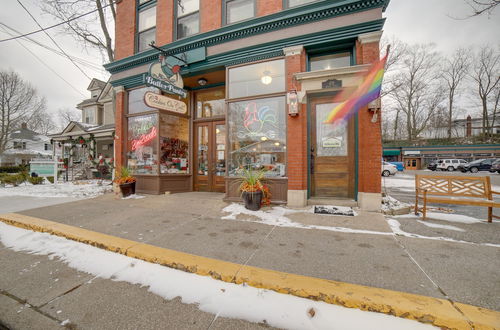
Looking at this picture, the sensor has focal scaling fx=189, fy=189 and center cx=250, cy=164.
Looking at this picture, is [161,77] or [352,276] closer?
[352,276]

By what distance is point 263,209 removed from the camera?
16.5ft

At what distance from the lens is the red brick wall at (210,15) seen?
6.26 meters

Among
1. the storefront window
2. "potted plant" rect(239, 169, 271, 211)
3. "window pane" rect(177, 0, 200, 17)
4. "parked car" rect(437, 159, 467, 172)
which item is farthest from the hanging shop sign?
"parked car" rect(437, 159, 467, 172)

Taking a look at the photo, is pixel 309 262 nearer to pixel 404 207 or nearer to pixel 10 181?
pixel 404 207

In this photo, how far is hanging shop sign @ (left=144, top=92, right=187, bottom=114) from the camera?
578 centimetres

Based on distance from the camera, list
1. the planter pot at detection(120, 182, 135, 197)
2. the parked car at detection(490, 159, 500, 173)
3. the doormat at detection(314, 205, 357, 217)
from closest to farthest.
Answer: the doormat at detection(314, 205, 357, 217) < the planter pot at detection(120, 182, 135, 197) < the parked car at detection(490, 159, 500, 173)

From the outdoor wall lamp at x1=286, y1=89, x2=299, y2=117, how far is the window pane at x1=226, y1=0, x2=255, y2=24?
10.7ft

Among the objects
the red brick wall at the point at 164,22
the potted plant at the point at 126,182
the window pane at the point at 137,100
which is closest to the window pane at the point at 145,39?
the red brick wall at the point at 164,22

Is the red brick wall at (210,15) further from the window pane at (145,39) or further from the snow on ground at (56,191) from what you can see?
the snow on ground at (56,191)

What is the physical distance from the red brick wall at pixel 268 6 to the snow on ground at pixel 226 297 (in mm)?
6875

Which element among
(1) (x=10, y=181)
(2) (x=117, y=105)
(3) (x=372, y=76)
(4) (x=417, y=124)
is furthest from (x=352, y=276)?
(4) (x=417, y=124)

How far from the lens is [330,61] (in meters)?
5.45

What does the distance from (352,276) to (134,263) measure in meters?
2.88

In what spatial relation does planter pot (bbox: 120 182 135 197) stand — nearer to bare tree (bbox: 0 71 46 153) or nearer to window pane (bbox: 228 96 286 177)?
window pane (bbox: 228 96 286 177)
